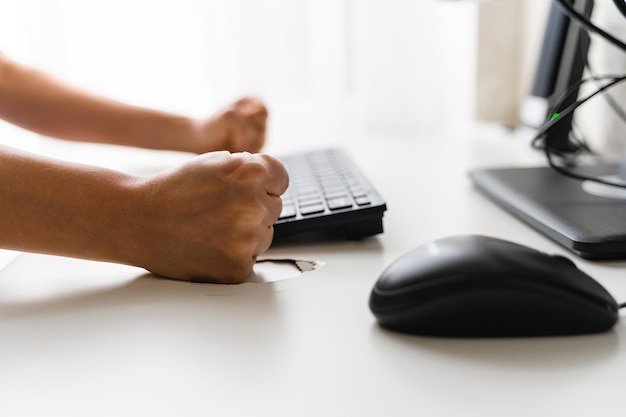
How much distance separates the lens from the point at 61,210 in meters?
0.51

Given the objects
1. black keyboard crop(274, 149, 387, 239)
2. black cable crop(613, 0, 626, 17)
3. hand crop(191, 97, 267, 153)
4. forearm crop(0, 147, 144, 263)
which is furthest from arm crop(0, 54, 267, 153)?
black cable crop(613, 0, 626, 17)

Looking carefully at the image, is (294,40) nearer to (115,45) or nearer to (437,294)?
(115,45)

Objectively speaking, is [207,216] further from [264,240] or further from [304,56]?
[304,56]

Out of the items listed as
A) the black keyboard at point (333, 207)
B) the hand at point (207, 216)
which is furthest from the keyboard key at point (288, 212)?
the hand at point (207, 216)

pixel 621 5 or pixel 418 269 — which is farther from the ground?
pixel 621 5

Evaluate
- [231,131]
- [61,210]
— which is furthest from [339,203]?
[231,131]

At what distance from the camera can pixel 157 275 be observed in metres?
0.55

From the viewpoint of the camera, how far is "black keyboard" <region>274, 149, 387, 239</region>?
2.07 ft

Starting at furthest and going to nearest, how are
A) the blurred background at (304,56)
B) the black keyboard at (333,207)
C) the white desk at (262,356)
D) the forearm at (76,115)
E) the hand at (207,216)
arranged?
the blurred background at (304,56), the forearm at (76,115), the black keyboard at (333,207), the hand at (207,216), the white desk at (262,356)

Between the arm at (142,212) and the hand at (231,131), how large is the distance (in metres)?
0.45

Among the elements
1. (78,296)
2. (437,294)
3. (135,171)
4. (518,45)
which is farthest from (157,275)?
(518,45)

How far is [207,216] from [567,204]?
354 mm

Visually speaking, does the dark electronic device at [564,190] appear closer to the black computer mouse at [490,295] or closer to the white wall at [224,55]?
the black computer mouse at [490,295]

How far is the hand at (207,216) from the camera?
510 mm
